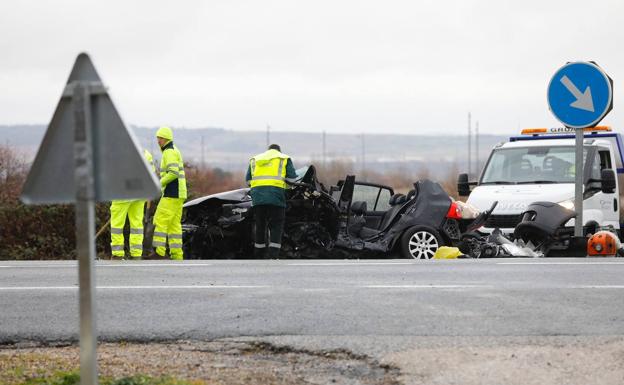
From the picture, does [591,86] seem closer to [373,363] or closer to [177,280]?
[177,280]

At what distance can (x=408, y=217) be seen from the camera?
1570cm

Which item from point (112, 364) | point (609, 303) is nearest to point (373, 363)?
point (112, 364)

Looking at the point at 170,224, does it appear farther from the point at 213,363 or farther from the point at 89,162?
the point at 89,162

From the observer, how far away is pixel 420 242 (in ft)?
51.3

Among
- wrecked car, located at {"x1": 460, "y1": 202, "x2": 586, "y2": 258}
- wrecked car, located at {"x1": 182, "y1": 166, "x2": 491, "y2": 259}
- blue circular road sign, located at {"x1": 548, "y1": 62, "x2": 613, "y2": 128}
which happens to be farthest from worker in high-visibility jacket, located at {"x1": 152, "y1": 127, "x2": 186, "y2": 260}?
blue circular road sign, located at {"x1": 548, "y1": 62, "x2": 613, "y2": 128}

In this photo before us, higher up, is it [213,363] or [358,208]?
[358,208]

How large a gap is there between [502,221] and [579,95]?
2.57 m

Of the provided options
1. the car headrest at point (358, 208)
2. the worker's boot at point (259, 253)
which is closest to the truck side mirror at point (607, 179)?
the car headrest at point (358, 208)

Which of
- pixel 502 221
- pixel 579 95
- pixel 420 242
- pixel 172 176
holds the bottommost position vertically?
pixel 420 242

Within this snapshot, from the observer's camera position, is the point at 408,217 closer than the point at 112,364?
No

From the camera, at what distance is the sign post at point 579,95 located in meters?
14.5

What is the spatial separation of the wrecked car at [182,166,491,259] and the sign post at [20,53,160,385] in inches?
404

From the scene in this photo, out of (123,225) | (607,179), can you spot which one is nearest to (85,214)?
(123,225)

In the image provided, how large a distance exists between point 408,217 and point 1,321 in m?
8.02
